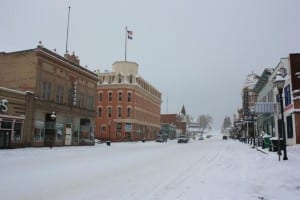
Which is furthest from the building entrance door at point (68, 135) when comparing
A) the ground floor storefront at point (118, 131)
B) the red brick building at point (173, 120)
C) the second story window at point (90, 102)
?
the red brick building at point (173, 120)

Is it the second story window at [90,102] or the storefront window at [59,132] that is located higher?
the second story window at [90,102]

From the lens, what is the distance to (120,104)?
7869 cm

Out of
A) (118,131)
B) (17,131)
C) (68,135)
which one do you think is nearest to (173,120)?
(118,131)

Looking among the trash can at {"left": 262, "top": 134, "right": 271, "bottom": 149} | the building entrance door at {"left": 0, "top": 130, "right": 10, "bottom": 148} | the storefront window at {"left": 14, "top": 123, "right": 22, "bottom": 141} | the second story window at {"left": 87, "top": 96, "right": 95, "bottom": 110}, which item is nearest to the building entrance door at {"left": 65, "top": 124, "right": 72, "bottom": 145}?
the second story window at {"left": 87, "top": 96, "right": 95, "bottom": 110}

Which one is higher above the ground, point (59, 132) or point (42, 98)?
point (42, 98)

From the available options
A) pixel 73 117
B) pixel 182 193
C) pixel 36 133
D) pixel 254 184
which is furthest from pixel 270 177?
pixel 73 117

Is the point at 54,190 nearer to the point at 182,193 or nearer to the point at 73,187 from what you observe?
the point at 73,187

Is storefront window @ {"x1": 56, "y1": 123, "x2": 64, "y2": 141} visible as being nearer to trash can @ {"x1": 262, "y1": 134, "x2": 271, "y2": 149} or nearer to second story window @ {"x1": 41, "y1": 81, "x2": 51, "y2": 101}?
second story window @ {"x1": 41, "y1": 81, "x2": 51, "y2": 101}

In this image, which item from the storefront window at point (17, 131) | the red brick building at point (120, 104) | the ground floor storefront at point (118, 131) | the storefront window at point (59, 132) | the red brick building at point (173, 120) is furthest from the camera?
the red brick building at point (173, 120)

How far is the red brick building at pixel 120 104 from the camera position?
7794 centimetres

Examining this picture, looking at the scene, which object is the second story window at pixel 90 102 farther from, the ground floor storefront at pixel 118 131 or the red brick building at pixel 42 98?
the ground floor storefront at pixel 118 131

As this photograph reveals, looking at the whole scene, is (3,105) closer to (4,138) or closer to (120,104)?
(4,138)

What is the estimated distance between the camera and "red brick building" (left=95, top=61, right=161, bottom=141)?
77938 millimetres

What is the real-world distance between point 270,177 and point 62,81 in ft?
116
